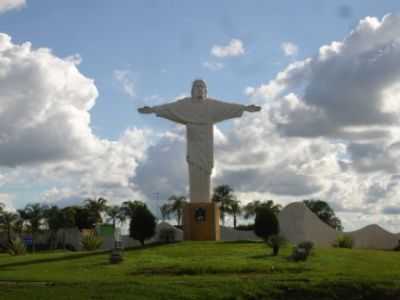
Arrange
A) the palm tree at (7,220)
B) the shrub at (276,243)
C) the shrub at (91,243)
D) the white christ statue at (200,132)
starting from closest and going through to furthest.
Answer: the shrub at (276,243), the white christ statue at (200,132), the shrub at (91,243), the palm tree at (7,220)

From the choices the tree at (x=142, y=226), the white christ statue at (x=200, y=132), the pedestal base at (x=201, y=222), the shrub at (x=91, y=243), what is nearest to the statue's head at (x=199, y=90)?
the white christ statue at (x=200, y=132)

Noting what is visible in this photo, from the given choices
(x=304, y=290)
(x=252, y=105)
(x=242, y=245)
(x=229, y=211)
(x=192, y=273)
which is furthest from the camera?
(x=229, y=211)

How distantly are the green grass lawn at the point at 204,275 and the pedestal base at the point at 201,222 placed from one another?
135 inches

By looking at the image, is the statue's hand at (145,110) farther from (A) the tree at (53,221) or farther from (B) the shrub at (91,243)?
(A) the tree at (53,221)

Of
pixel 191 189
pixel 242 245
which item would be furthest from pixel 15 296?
pixel 191 189

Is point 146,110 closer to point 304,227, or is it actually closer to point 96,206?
point 304,227

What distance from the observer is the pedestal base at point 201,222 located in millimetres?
37562

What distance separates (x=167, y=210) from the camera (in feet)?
225

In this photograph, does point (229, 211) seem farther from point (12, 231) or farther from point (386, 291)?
point (386, 291)

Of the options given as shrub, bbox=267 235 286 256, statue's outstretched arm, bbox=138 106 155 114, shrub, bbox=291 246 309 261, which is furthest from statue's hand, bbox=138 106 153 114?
shrub, bbox=291 246 309 261

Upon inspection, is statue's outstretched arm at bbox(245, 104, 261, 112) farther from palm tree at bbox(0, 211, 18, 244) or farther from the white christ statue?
palm tree at bbox(0, 211, 18, 244)

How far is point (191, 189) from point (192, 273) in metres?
16.3

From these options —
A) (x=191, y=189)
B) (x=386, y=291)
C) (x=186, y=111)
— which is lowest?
(x=386, y=291)

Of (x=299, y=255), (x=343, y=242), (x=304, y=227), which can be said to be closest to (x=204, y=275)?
(x=299, y=255)
